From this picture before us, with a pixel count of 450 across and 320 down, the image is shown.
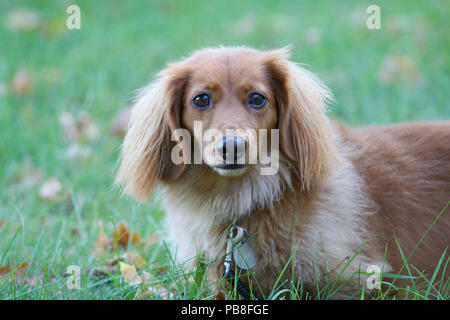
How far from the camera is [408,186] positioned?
3230mm

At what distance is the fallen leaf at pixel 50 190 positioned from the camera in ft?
14.7

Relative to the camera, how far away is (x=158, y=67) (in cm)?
695

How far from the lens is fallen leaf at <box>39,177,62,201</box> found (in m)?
4.47

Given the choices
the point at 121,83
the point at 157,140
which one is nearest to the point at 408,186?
the point at 157,140

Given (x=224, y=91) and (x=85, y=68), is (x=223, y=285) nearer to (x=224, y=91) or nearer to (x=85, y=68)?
(x=224, y=91)

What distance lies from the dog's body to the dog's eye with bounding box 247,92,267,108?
0.01 m

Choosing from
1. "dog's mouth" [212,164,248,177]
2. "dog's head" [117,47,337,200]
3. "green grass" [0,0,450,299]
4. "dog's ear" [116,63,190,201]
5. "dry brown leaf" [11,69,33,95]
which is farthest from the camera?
"dry brown leaf" [11,69,33,95]

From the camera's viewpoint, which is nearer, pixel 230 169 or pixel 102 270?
pixel 230 169

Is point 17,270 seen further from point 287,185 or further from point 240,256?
point 287,185

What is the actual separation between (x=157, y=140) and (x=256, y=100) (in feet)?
1.88

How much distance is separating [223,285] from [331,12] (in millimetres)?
5845

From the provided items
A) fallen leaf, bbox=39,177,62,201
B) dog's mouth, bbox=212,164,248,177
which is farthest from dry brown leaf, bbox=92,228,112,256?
dog's mouth, bbox=212,164,248,177

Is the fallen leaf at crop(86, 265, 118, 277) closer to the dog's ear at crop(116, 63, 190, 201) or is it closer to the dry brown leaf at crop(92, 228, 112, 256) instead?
the dry brown leaf at crop(92, 228, 112, 256)

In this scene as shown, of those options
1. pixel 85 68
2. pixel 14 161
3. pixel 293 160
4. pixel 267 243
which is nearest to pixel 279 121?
pixel 293 160
